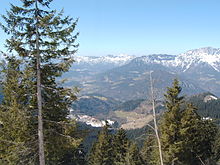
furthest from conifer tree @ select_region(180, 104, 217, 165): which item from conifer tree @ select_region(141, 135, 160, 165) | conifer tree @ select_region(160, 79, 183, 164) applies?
conifer tree @ select_region(141, 135, 160, 165)

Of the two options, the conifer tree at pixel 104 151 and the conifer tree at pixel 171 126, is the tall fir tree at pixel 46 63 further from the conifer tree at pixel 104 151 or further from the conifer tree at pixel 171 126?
the conifer tree at pixel 104 151

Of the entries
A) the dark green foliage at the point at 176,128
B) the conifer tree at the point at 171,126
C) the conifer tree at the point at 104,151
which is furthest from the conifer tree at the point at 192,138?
the conifer tree at the point at 104,151

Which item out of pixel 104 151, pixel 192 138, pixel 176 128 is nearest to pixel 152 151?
pixel 104 151

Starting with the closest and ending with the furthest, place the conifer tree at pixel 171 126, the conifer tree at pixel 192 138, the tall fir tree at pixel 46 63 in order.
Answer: the tall fir tree at pixel 46 63, the conifer tree at pixel 171 126, the conifer tree at pixel 192 138

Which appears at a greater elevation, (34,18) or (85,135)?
(34,18)

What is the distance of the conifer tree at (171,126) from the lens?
28.0 m

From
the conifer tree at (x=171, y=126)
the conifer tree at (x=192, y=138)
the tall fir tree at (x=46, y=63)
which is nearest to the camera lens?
the tall fir tree at (x=46, y=63)

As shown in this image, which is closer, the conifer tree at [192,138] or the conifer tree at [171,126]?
the conifer tree at [171,126]

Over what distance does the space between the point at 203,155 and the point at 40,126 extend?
29.9m

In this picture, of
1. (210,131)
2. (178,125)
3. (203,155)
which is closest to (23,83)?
(178,125)

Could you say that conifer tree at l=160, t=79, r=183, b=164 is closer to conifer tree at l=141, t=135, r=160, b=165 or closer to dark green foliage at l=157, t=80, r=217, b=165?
dark green foliage at l=157, t=80, r=217, b=165

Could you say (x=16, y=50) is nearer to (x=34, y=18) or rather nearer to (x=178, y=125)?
(x=34, y=18)

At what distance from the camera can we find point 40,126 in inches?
560

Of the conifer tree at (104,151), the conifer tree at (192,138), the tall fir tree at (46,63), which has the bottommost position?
the conifer tree at (104,151)
